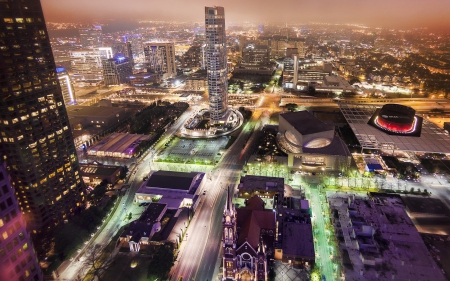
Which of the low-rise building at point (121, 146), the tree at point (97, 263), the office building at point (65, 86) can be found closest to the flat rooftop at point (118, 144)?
the low-rise building at point (121, 146)

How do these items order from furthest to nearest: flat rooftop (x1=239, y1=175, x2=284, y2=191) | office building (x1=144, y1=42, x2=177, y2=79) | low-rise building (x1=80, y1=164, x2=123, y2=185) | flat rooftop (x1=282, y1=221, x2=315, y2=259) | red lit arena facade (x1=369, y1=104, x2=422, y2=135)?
office building (x1=144, y1=42, x2=177, y2=79)
red lit arena facade (x1=369, y1=104, x2=422, y2=135)
low-rise building (x1=80, y1=164, x2=123, y2=185)
flat rooftop (x1=239, y1=175, x2=284, y2=191)
flat rooftop (x1=282, y1=221, x2=315, y2=259)

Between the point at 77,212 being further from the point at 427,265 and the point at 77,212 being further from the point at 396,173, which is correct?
the point at 396,173

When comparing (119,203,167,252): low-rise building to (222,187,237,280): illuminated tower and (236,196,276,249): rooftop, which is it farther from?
(222,187,237,280): illuminated tower

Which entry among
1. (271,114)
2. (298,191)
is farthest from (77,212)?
(271,114)

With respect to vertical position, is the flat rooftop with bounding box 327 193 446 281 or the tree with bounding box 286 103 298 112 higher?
the tree with bounding box 286 103 298 112

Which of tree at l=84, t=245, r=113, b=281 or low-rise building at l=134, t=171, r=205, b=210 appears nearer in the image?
tree at l=84, t=245, r=113, b=281

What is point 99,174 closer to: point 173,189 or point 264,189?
point 173,189

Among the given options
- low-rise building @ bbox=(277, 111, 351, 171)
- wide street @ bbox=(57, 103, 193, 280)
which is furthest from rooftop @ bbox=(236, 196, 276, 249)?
low-rise building @ bbox=(277, 111, 351, 171)
